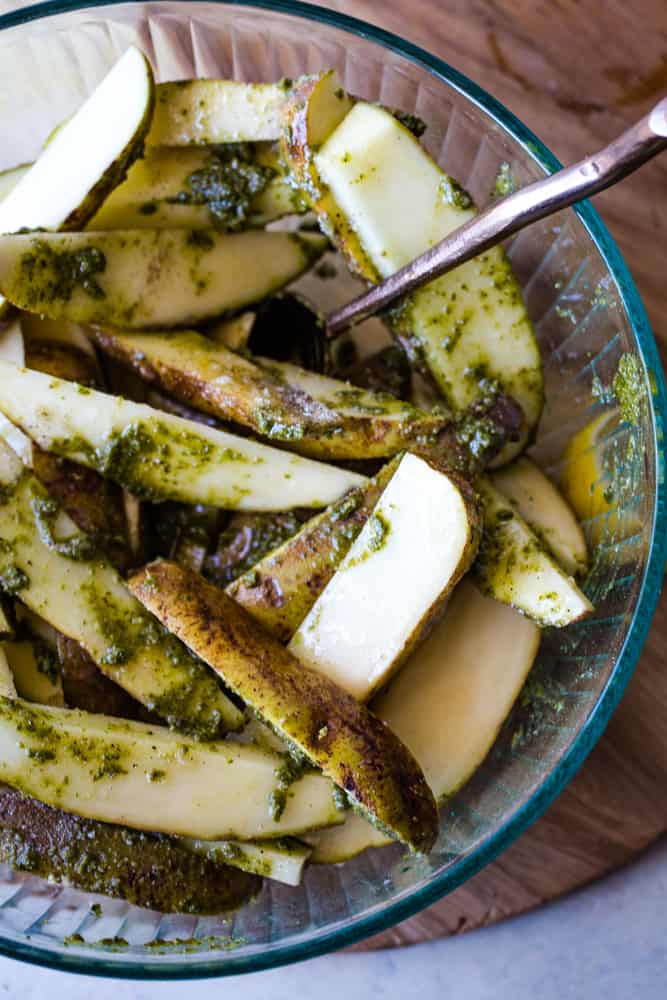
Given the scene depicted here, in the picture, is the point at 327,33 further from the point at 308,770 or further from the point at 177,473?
the point at 308,770

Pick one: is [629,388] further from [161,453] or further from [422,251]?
[161,453]

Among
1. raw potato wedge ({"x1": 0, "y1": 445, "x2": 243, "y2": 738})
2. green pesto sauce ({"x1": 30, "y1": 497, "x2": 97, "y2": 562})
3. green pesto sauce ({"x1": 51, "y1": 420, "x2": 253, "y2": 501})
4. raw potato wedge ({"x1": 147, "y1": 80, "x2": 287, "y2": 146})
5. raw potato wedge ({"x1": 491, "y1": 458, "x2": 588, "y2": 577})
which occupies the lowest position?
raw potato wedge ({"x1": 0, "y1": 445, "x2": 243, "y2": 738})

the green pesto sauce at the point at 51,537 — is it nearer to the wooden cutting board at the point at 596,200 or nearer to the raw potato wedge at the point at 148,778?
the raw potato wedge at the point at 148,778

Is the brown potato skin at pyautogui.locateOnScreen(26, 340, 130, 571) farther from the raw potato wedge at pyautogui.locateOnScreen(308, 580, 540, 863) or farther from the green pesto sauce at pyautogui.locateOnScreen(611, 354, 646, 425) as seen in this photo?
the green pesto sauce at pyautogui.locateOnScreen(611, 354, 646, 425)

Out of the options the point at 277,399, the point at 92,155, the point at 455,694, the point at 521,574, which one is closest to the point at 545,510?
the point at 521,574

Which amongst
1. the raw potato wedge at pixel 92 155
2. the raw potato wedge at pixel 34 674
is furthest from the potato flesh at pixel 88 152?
the raw potato wedge at pixel 34 674

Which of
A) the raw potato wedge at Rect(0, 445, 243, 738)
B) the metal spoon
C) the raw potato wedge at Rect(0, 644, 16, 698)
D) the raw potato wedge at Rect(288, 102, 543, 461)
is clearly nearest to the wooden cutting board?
the raw potato wedge at Rect(288, 102, 543, 461)
